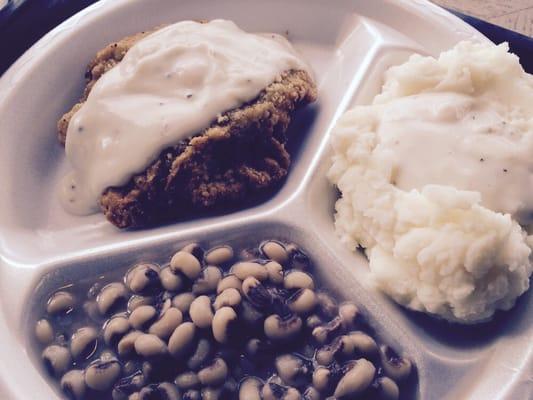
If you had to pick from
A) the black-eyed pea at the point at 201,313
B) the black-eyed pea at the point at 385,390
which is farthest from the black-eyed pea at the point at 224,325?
the black-eyed pea at the point at 385,390

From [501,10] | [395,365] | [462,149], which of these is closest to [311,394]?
[395,365]

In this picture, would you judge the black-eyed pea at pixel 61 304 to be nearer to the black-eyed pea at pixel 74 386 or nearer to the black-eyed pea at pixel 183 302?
the black-eyed pea at pixel 74 386

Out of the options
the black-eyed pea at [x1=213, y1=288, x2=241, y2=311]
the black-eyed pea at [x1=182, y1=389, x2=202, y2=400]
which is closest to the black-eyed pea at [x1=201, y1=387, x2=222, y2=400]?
the black-eyed pea at [x1=182, y1=389, x2=202, y2=400]

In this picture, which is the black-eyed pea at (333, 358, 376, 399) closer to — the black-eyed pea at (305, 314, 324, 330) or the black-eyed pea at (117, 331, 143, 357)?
the black-eyed pea at (305, 314, 324, 330)

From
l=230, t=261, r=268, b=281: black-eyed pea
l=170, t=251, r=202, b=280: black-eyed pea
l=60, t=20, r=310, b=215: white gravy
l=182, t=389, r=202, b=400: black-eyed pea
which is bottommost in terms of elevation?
l=182, t=389, r=202, b=400: black-eyed pea

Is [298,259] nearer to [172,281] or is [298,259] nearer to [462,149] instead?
[172,281]

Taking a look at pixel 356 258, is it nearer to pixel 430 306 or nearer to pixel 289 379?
pixel 430 306

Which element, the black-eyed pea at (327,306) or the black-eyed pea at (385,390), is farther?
the black-eyed pea at (327,306)
